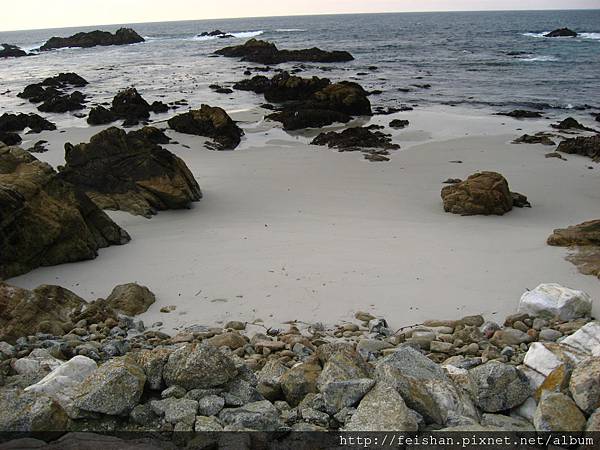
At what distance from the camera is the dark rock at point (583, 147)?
1330 cm

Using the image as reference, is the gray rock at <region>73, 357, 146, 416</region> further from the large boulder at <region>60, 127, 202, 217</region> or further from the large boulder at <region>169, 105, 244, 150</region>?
the large boulder at <region>169, 105, 244, 150</region>

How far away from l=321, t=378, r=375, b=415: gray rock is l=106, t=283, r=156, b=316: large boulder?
2984mm

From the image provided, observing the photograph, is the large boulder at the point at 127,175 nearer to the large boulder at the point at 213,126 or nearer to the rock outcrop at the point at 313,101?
the large boulder at the point at 213,126

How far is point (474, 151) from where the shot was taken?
13961mm

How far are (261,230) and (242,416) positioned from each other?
5309 millimetres

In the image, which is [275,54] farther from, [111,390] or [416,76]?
[111,390]

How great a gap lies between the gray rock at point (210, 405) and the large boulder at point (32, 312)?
2.40 m

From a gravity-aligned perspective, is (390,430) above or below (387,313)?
above

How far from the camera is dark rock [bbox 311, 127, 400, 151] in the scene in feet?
47.9

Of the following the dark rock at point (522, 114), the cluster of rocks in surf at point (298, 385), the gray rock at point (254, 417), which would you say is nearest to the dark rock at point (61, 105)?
the dark rock at point (522, 114)

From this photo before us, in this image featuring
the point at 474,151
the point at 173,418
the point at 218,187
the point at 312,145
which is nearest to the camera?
the point at 173,418

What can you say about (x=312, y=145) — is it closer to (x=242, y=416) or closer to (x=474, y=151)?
(x=474, y=151)

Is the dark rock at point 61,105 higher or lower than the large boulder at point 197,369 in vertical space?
higher

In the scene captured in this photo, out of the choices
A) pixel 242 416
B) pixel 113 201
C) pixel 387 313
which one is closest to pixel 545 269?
pixel 387 313
